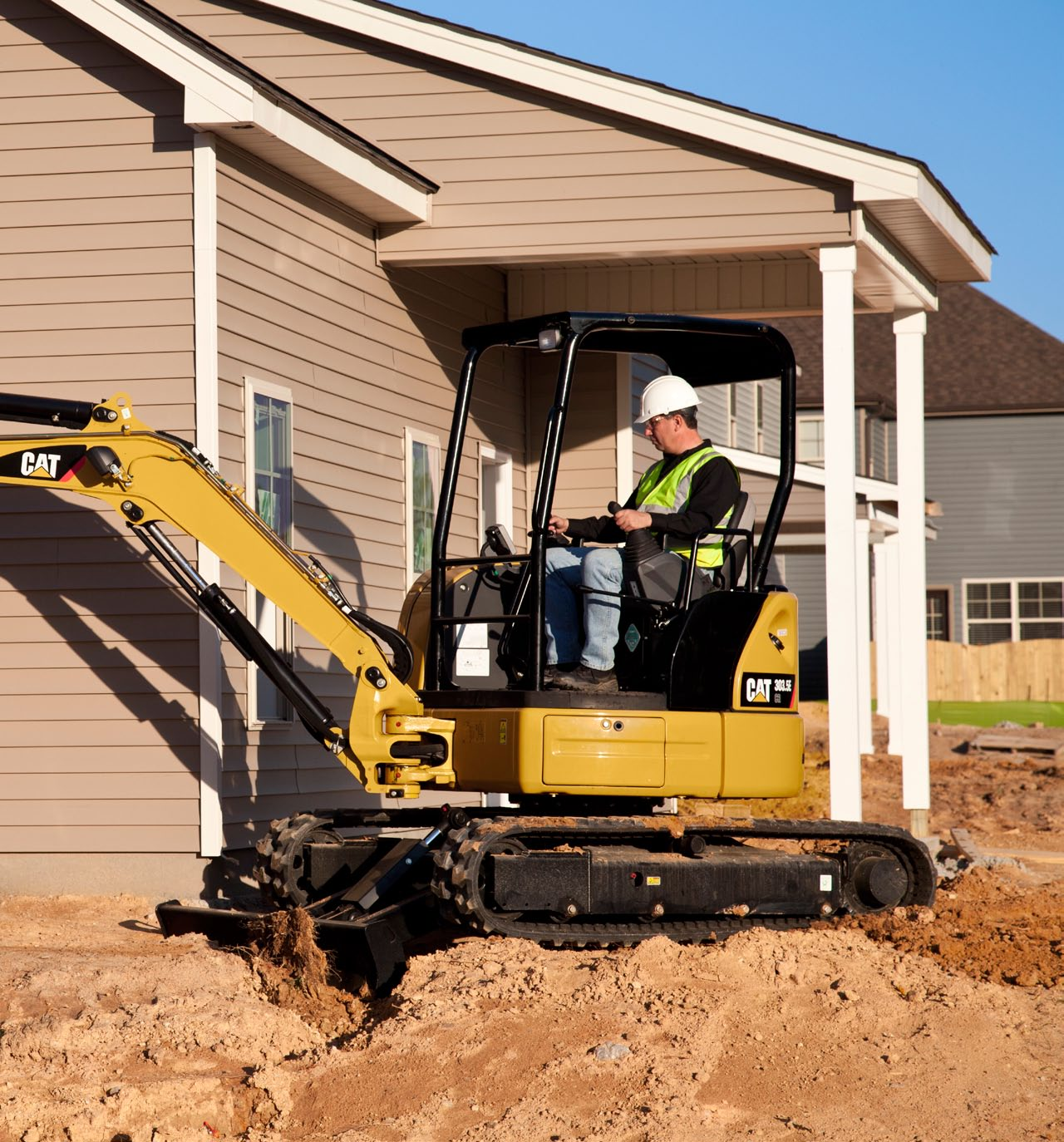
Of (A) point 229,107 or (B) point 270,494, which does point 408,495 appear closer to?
(B) point 270,494

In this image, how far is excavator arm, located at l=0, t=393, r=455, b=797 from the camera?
7746 mm

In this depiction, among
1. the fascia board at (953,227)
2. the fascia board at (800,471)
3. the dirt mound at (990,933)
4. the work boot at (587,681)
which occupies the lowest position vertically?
the dirt mound at (990,933)

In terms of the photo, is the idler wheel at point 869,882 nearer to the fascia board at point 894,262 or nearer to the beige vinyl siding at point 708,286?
the fascia board at point 894,262

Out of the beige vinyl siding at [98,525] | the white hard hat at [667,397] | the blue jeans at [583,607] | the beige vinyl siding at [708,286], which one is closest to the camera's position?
the blue jeans at [583,607]

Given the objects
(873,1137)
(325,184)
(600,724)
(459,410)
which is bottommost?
(873,1137)

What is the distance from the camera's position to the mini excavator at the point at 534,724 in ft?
23.5

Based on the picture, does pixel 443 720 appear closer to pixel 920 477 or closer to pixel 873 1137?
pixel 873 1137

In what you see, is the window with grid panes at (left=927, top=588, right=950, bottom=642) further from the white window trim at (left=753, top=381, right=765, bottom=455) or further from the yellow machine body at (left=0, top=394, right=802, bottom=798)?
the yellow machine body at (left=0, top=394, right=802, bottom=798)

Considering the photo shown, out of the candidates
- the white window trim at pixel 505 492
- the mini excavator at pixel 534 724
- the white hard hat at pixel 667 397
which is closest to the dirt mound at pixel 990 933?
the mini excavator at pixel 534 724

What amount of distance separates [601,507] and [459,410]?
6.66m

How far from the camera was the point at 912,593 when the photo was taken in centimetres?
1268

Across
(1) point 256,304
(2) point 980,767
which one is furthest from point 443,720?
(2) point 980,767

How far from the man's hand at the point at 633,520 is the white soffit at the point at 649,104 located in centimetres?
453

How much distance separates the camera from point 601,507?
14523 millimetres
